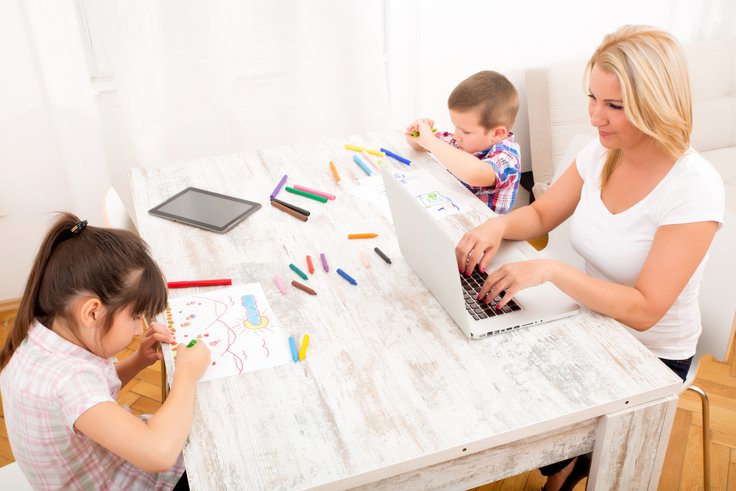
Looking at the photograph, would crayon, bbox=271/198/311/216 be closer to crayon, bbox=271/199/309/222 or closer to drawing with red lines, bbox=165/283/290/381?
crayon, bbox=271/199/309/222

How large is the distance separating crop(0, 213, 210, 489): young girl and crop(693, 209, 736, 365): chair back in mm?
1127

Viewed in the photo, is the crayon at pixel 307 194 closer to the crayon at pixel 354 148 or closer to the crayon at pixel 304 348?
the crayon at pixel 354 148

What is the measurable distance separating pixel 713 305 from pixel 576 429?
603mm

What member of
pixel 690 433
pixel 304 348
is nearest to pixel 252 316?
pixel 304 348

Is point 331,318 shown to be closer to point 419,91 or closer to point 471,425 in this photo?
point 471,425

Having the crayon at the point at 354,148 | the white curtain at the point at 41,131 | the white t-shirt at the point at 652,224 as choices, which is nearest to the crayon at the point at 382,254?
the white t-shirt at the point at 652,224

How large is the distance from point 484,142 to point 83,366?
50.0 inches

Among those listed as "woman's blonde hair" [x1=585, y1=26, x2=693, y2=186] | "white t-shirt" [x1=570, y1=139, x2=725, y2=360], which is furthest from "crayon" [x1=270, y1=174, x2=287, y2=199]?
"woman's blonde hair" [x1=585, y1=26, x2=693, y2=186]

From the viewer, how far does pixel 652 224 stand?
138 centimetres

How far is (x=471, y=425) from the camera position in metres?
1.02

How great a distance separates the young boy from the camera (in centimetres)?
182

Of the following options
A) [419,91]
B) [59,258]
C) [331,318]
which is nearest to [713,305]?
[331,318]

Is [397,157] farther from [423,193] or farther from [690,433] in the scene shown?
[690,433]

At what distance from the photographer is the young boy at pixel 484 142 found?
5.98 ft
